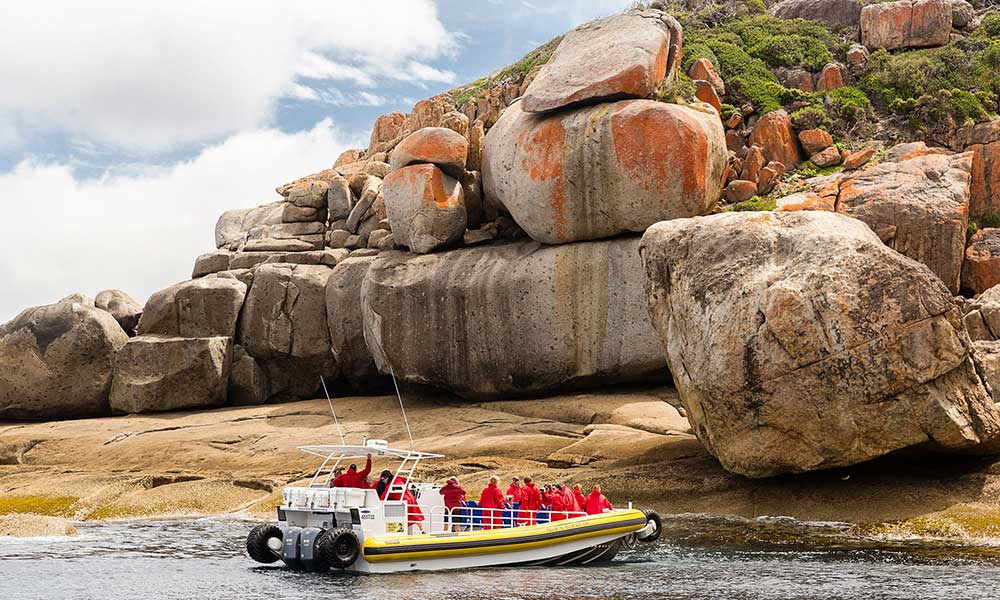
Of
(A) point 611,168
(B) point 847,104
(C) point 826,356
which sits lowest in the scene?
(C) point 826,356

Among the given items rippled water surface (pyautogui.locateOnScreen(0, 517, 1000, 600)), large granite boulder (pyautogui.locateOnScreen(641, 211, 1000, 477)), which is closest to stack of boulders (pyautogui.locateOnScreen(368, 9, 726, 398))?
large granite boulder (pyautogui.locateOnScreen(641, 211, 1000, 477))

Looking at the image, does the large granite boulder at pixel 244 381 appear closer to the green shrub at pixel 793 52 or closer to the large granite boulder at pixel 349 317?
the large granite boulder at pixel 349 317

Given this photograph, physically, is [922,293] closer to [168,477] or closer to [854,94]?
[168,477]

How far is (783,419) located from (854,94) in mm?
35331

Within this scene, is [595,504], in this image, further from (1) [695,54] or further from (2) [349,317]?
(1) [695,54]

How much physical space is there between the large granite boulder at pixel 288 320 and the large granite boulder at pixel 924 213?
71.0 ft

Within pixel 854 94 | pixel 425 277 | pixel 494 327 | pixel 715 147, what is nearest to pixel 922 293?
pixel 715 147

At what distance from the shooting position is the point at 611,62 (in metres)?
40.2

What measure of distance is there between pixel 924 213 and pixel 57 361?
115ft

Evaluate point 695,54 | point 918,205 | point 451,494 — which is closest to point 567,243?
point 918,205

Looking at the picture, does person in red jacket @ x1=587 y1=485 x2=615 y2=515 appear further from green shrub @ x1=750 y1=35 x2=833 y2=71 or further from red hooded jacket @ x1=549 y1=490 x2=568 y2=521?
green shrub @ x1=750 y1=35 x2=833 y2=71

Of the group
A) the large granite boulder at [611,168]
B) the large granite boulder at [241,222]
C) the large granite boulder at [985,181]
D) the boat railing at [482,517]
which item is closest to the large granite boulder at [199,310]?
the large granite boulder at [241,222]

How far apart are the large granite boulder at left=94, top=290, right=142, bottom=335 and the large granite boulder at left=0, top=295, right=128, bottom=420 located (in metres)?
3.13

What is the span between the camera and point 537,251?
134 ft
